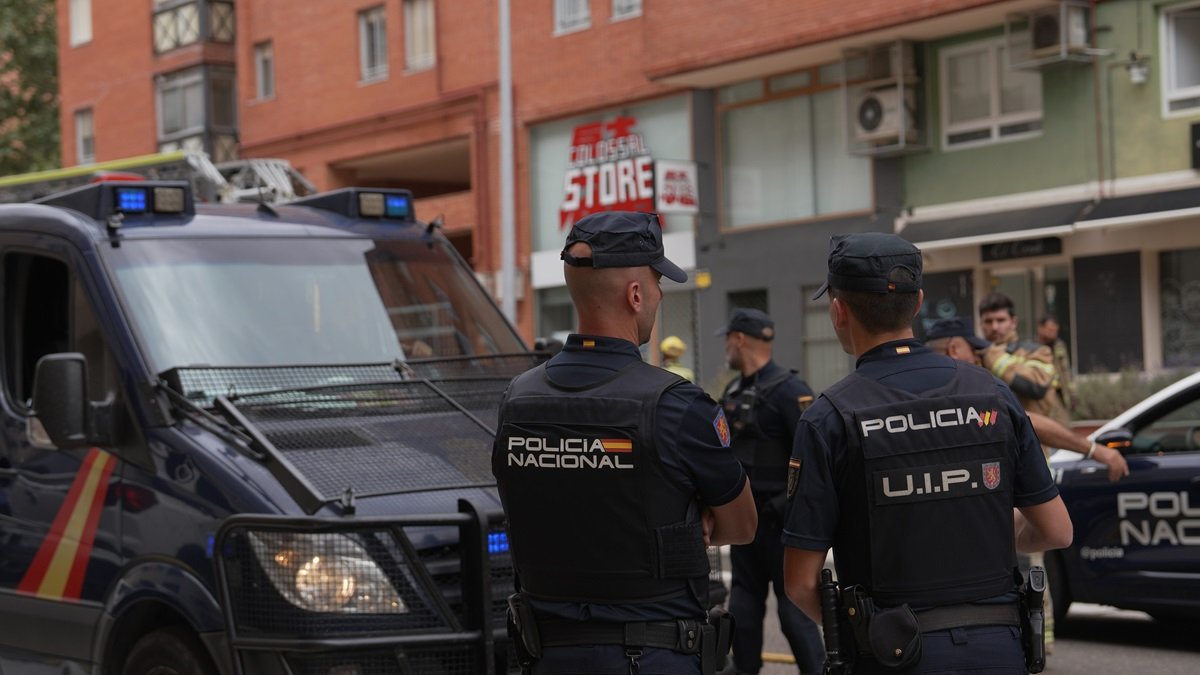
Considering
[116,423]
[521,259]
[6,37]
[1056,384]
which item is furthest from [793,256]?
[6,37]

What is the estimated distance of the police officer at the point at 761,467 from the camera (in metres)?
7.97

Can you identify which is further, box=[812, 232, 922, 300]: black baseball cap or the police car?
the police car

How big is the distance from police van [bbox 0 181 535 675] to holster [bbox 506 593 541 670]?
110 cm

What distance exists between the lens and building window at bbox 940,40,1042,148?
76.1 ft

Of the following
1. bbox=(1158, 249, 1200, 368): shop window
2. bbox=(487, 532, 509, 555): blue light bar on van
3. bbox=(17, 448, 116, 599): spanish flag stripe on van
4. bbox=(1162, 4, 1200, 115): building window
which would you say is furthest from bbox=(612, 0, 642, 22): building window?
bbox=(487, 532, 509, 555): blue light bar on van

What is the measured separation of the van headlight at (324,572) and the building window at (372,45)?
2953cm

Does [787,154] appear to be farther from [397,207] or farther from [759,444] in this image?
[397,207]

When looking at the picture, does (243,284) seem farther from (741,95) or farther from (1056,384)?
(741,95)

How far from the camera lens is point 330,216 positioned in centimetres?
791

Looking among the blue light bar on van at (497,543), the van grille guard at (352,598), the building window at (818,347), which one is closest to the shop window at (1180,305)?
the building window at (818,347)

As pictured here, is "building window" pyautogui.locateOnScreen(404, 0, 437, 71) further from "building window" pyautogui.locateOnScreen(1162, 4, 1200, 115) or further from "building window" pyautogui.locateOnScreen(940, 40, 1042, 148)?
"building window" pyautogui.locateOnScreen(1162, 4, 1200, 115)

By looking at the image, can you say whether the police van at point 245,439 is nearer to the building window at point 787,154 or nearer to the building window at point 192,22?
the building window at point 787,154

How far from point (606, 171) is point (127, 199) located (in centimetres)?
2185

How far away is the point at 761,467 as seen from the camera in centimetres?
845
